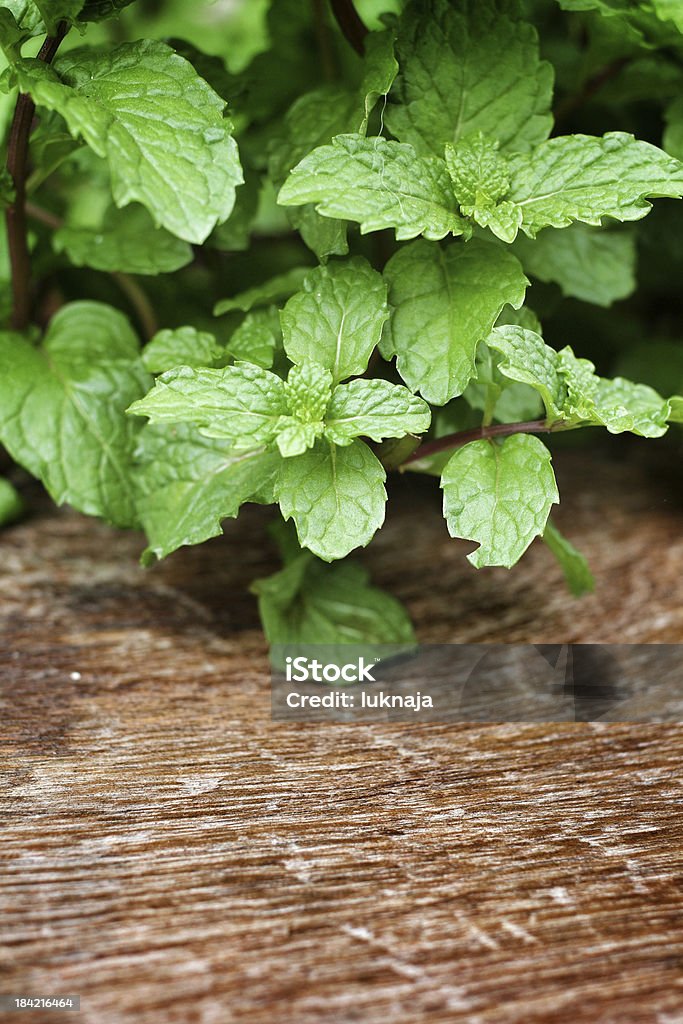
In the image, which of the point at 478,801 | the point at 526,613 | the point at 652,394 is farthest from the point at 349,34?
the point at 478,801

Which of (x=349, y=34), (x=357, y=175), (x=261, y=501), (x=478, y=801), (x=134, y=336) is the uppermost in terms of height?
(x=349, y=34)

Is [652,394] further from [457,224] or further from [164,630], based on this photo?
[164,630]

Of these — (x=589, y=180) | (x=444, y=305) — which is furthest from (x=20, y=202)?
(x=589, y=180)

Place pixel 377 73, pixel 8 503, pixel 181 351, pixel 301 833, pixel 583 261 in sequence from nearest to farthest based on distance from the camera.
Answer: pixel 301 833 → pixel 377 73 → pixel 181 351 → pixel 583 261 → pixel 8 503

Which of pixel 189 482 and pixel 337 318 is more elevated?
pixel 337 318

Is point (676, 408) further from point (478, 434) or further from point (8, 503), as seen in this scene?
point (8, 503)
